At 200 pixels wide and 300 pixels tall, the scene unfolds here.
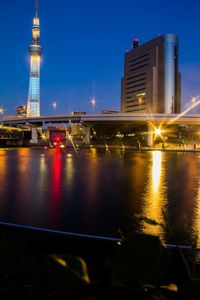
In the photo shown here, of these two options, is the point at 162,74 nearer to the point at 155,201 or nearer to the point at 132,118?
the point at 132,118

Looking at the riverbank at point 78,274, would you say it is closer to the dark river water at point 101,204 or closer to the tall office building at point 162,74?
the dark river water at point 101,204

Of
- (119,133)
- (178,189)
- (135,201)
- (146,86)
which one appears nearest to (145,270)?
(135,201)

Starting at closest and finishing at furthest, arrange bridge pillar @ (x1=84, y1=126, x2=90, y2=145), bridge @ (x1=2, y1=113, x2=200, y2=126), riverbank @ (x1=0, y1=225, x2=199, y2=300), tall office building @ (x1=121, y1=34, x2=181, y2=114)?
riverbank @ (x1=0, y1=225, x2=199, y2=300), bridge @ (x1=2, y1=113, x2=200, y2=126), bridge pillar @ (x1=84, y1=126, x2=90, y2=145), tall office building @ (x1=121, y1=34, x2=181, y2=114)

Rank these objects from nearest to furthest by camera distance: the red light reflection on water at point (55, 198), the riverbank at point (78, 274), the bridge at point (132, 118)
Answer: the riverbank at point (78, 274) → the red light reflection on water at point (55, 198) → the bridge at point (132, 118)

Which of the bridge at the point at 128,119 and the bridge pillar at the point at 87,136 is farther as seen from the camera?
the bridge pillar at the point at 87,136

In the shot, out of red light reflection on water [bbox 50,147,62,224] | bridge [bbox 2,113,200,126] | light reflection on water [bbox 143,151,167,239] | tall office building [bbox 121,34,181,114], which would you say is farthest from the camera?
tall office building [bbox 121,34,181,114]

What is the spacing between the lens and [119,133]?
143250 mm

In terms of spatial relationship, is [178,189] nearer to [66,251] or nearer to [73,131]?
[66,251]

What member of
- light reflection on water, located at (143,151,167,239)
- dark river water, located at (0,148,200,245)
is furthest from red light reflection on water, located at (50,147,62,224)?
light reflection on water, located at (143,151,167,239)

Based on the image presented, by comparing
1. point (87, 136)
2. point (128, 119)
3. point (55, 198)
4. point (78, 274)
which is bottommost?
point (55, 198)

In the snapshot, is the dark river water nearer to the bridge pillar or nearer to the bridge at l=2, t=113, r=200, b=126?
the bridge at l=2, t=113, r=200, b=126

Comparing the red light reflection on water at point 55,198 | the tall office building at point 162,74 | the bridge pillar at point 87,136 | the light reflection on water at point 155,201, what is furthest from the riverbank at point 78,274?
the tall office building at point 162,74

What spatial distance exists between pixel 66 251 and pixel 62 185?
12267 mm

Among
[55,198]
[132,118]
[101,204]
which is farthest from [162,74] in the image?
[101,204]
